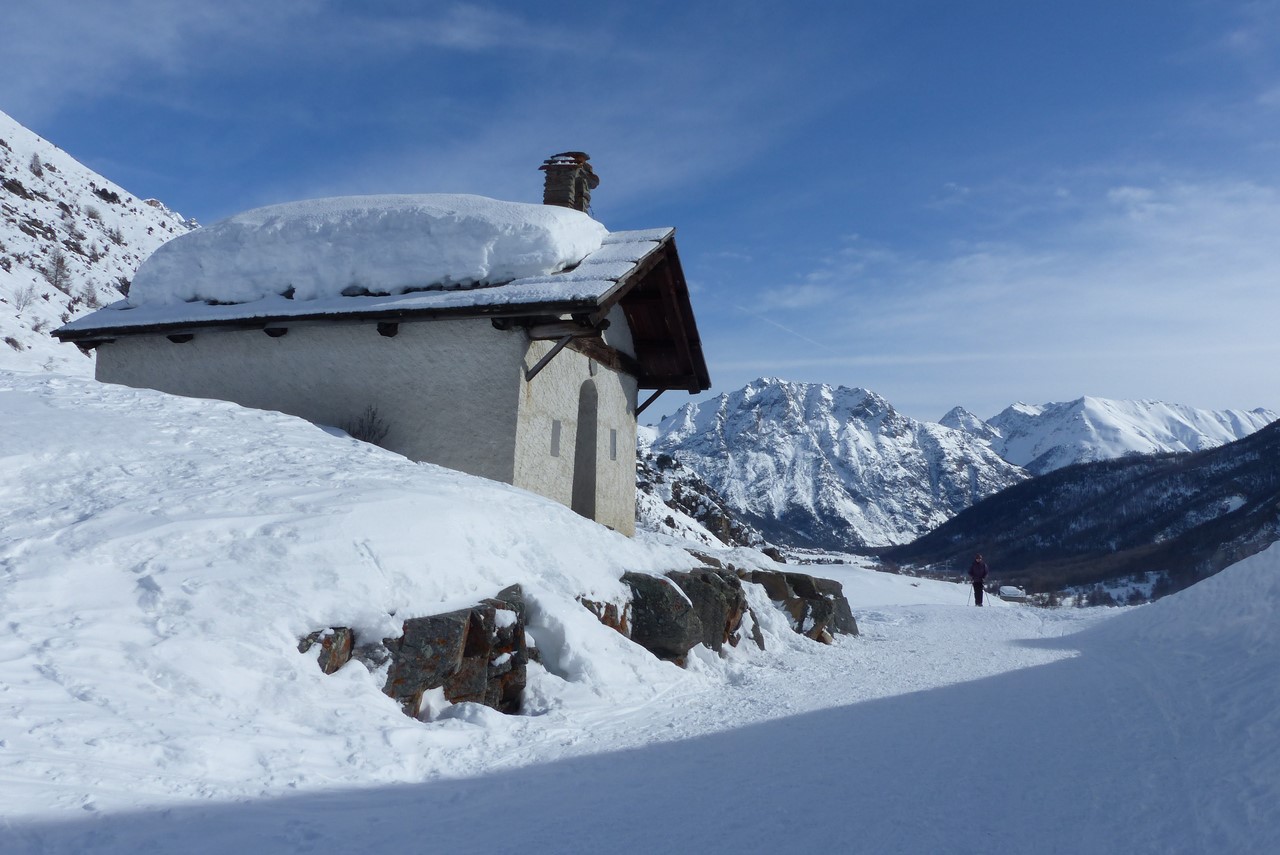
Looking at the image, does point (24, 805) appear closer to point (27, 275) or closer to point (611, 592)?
point (611, 592)

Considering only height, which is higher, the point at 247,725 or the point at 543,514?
the point at 543,514

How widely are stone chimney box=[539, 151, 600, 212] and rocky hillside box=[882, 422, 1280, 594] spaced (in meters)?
91.4

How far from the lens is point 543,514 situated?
29.8ft

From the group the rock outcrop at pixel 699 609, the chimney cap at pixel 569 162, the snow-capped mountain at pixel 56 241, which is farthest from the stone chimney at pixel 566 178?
the snow-capped mountain at pixel 56 241

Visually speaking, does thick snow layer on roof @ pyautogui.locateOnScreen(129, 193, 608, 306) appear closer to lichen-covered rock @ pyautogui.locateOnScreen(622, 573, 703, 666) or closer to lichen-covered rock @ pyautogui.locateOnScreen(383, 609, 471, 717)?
lichen-covered rock @ pyautogui.locateOnScreen(622, 573, 703, 666)

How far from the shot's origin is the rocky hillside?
332 ft

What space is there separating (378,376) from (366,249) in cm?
218

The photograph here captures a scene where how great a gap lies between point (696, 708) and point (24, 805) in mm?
4983

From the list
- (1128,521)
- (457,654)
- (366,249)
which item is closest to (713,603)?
(457,654)

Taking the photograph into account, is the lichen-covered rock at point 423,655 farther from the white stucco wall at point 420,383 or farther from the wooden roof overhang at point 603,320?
the wooden roof overhang at point 603,320

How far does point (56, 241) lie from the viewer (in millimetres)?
40094

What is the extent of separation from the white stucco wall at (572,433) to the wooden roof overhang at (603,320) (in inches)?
17.0

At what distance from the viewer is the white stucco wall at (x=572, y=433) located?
38.4 feet

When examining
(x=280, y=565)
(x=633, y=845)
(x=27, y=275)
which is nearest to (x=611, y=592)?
(x=280, y=565)
